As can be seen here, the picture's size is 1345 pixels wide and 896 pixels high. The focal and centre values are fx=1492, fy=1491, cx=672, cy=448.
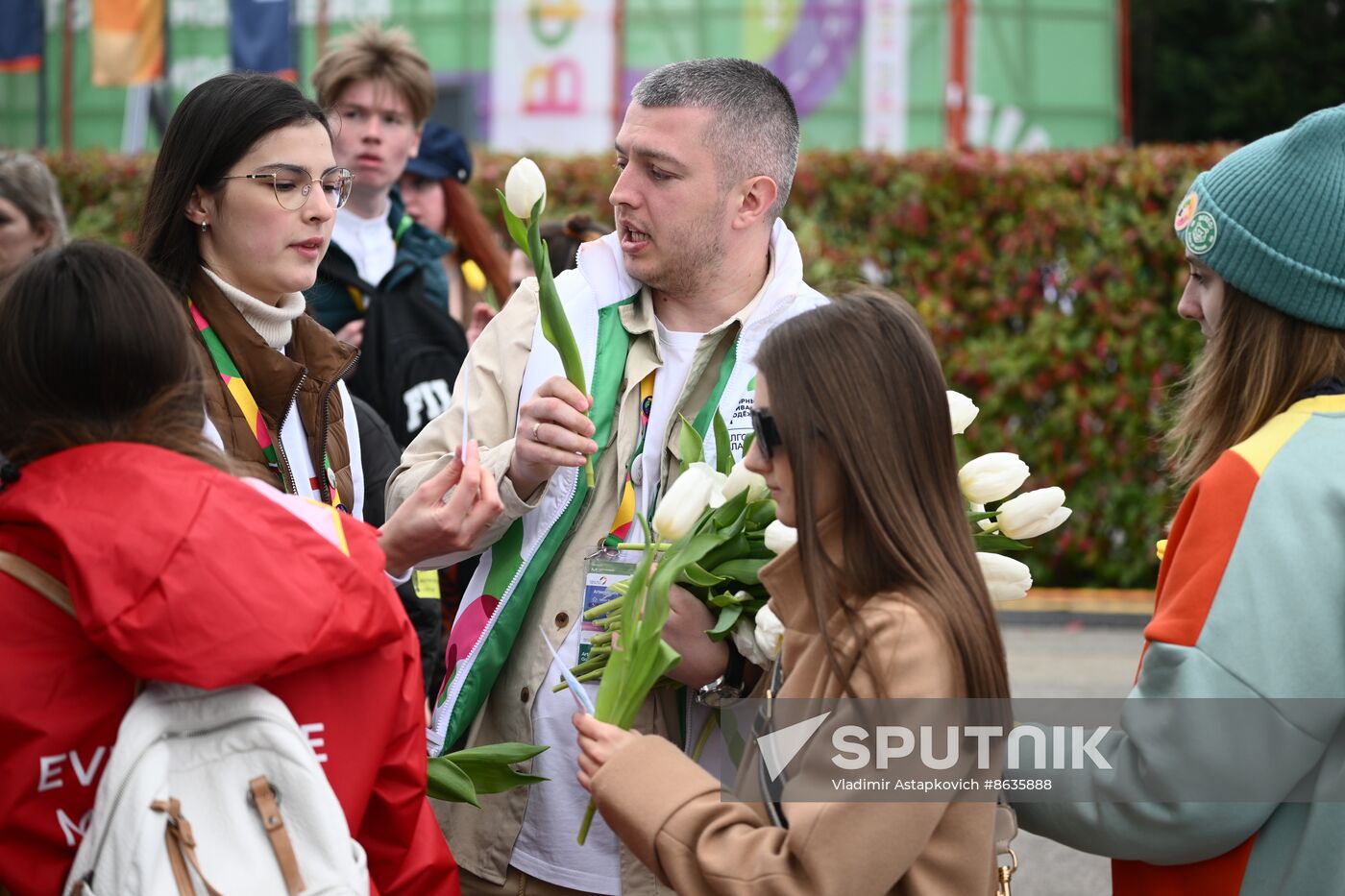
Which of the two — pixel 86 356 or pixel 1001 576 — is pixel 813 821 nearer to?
pixel 1001 576

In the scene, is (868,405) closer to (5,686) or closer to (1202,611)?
(1202,611)

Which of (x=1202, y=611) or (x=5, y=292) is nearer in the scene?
(x=5, y=292)

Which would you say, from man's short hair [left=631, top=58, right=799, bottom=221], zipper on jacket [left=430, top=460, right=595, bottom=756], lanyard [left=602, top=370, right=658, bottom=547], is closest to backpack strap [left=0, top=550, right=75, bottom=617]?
zipper on jacket [left=430, top=460, right=595, bottom=756]

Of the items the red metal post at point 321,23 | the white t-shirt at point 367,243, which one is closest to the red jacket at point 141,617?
the white t-shirt at point 367,243

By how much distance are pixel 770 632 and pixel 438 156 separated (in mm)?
3807

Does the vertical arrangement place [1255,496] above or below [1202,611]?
above

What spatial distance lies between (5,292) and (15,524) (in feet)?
1.06

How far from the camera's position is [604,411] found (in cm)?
291

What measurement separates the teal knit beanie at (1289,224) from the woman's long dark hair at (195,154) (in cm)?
176

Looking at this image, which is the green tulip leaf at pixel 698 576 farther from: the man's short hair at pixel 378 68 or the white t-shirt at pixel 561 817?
the man's short hair at pixel 378 68

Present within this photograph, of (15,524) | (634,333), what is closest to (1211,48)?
(634,333)

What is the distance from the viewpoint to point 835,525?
7.17 feet

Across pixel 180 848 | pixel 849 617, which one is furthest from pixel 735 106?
pixel 180 848

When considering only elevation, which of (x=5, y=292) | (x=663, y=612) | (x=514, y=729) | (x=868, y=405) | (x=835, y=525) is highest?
(x=5, y=292)
